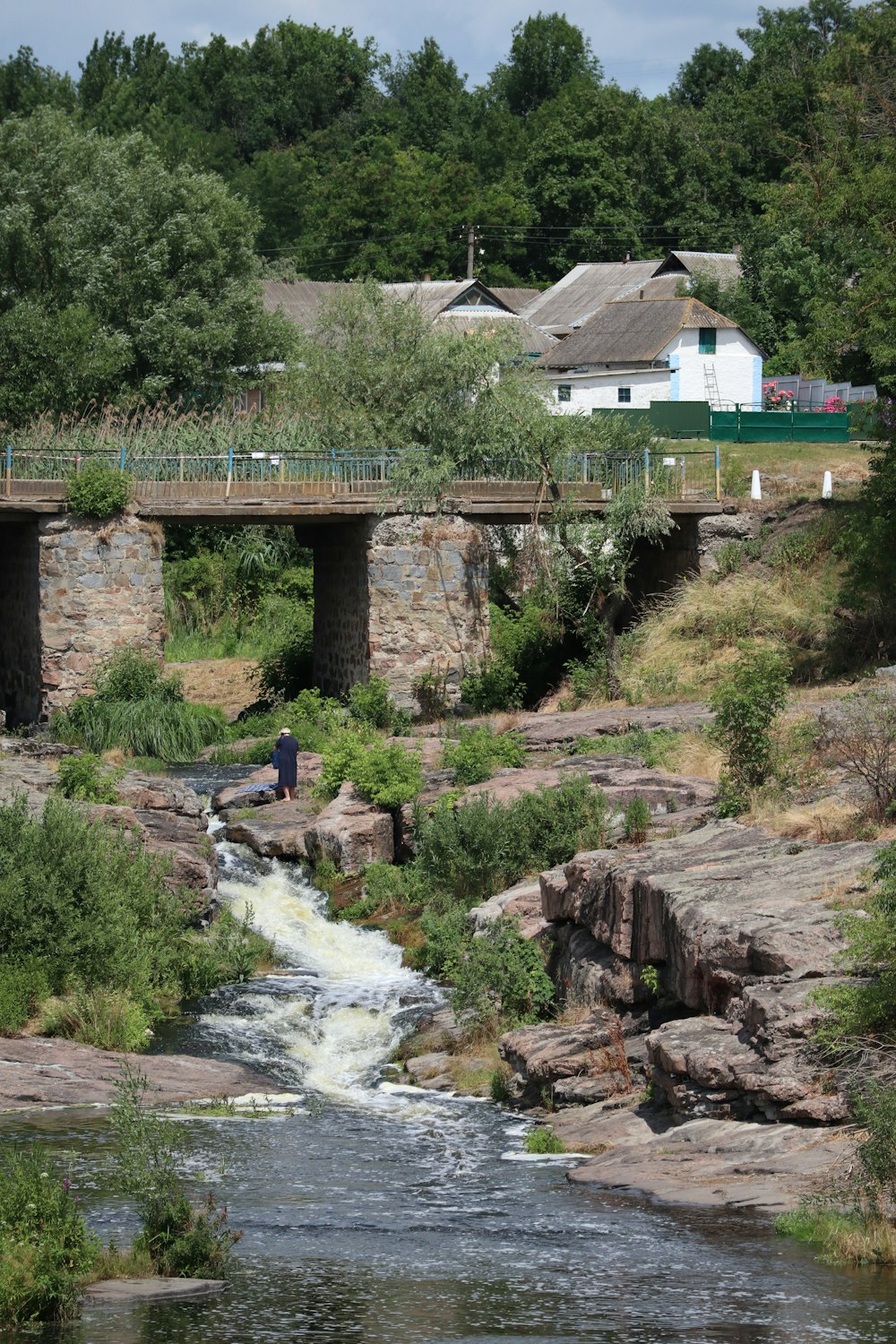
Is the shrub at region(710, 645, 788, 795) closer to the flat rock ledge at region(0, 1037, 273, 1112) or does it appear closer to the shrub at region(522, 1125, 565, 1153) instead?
the shrub at region(522, 1125, 565, 1153)

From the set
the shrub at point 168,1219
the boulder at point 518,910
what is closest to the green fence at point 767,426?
the boulder at point 518,910

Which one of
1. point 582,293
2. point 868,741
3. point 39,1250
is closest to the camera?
point 39,1250

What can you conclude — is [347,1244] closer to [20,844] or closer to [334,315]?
[20,844]

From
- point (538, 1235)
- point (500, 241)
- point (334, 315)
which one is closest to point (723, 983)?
point (538, 1235)

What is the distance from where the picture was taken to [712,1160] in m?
13.2

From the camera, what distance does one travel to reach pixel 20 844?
1908 centimetres

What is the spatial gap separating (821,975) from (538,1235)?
3244mm

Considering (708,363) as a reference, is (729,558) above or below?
below

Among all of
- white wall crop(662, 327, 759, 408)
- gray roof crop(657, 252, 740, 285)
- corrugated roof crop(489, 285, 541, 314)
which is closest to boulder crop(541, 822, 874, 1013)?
white wall crop(662, 327, 759, 408)

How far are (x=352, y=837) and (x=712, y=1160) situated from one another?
417 inches

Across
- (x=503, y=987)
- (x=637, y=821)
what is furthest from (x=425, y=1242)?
(x=637, y=821)

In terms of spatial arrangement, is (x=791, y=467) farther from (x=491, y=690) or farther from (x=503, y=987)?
(x=503, y=987)

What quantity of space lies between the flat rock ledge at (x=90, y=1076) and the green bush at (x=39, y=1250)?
4104mm

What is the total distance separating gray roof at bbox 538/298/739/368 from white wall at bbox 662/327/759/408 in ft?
1.11
